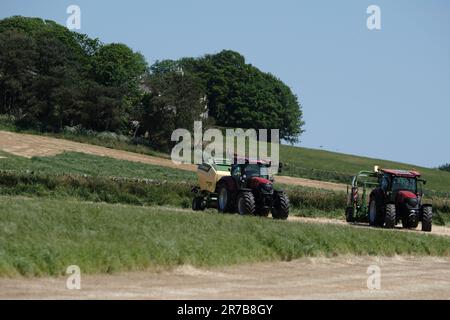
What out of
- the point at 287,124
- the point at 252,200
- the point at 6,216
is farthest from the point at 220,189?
the point at 287,124

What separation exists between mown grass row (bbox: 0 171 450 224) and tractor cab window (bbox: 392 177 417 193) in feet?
18.9

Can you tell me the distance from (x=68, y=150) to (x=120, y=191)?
25.1m

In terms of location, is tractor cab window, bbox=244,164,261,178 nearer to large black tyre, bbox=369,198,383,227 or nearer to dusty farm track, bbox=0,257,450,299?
large black tyre, bbox=369,198,383,227

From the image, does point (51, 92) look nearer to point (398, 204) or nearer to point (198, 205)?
point (198, 205)

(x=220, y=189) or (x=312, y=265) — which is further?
(x=220, y=189)

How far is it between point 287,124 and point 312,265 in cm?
9535

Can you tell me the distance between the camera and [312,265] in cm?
2153

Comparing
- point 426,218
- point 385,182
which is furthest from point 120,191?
point 426,218

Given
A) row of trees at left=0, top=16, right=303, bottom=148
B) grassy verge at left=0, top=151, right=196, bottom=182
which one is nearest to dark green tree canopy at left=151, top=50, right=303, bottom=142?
row of trees at left=0, top=16, right=303, bottom=148

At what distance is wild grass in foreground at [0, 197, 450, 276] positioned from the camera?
16953 millimetres

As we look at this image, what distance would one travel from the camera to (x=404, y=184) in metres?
33.1

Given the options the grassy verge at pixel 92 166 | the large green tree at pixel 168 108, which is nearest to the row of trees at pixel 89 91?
the large green tree at pixel 168 108

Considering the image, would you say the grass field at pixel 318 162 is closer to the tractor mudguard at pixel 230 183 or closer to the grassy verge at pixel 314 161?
the grassy verge at pixel 314 161
